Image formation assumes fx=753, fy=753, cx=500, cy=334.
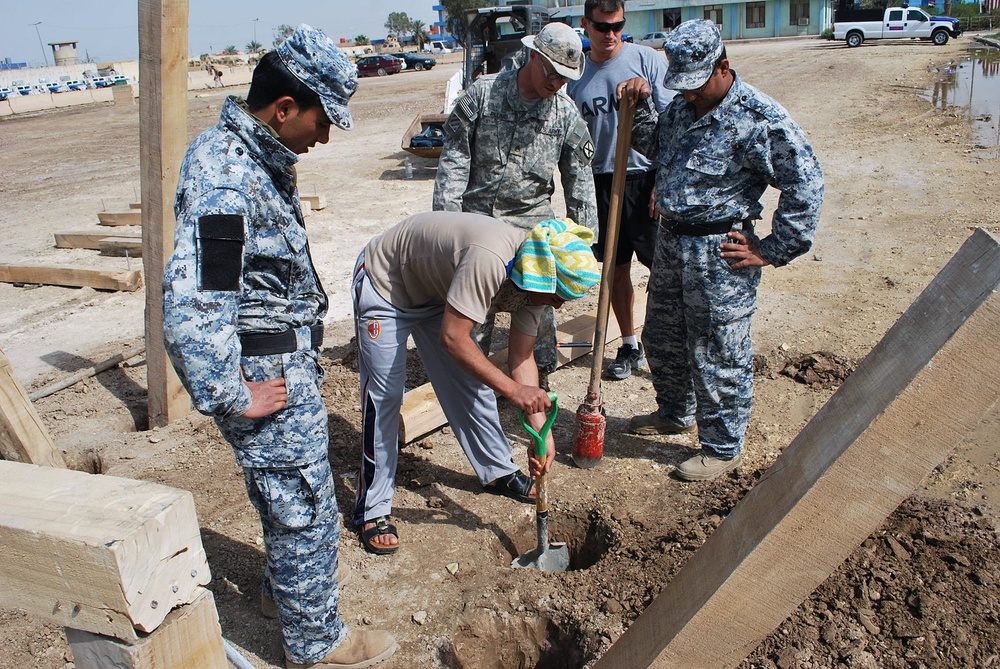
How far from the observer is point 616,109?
14.8 feet

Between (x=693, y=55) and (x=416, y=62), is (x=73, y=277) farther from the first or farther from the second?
(x=416, y=62)

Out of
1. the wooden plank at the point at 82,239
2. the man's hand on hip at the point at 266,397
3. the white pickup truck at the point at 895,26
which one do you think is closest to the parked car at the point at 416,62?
the white pickup truck at the point at 895,26

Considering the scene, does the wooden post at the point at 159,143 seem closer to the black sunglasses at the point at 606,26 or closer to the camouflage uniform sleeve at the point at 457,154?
the camouflage uniform sleeve at the point at 457,154

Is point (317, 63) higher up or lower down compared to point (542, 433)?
higher up

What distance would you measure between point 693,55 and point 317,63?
1.84 metres

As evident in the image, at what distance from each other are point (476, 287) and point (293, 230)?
725 mm

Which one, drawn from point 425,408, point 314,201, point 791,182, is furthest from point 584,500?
point 314,201

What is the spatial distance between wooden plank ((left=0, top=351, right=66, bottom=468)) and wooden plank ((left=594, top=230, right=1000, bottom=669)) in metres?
3.42

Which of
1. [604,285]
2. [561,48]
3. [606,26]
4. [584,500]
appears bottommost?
[584,500]

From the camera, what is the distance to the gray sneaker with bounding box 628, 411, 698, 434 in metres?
4.23

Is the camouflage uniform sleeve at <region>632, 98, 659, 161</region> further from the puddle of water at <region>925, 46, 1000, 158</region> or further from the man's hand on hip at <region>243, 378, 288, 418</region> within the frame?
the puddle of water at <region>925, 46, 1000, 158</region>

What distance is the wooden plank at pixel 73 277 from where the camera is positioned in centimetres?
662

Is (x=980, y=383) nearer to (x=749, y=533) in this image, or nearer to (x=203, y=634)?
(x=749, y=533)

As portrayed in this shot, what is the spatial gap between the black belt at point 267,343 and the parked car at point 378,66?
37.1m
